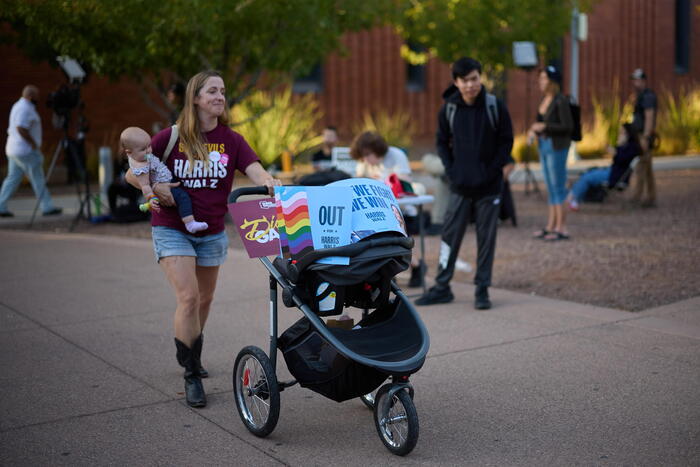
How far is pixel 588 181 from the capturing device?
47.4 ft

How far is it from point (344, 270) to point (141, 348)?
8.98 ft

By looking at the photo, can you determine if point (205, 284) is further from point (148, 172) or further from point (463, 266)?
point (463, 266)

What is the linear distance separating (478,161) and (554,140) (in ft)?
11.6

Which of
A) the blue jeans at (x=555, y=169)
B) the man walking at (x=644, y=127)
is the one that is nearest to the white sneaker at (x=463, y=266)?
the blue jeans at (x=555, y=169)

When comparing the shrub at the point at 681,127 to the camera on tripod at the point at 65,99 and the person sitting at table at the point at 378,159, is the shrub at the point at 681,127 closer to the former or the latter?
the camera on tripod at the point at 65,99

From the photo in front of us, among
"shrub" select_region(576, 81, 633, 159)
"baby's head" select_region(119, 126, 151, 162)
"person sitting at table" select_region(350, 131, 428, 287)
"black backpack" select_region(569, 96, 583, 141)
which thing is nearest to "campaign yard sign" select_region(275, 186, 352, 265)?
"baby's head" select_region(119, 126, 151, 162)

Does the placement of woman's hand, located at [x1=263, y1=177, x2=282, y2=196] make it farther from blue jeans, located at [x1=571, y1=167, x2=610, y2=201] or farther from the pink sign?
blue jeans, located at [x1=571, y1=167, x2=610, y2=201]

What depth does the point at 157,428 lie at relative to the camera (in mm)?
4996

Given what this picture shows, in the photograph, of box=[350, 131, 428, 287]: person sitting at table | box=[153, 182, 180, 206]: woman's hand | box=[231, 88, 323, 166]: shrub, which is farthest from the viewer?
box=[231, 88, 323, 166]: shrub

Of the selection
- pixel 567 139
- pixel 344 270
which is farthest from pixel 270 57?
pixel 344 270

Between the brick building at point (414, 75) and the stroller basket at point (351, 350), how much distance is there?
34.4ft

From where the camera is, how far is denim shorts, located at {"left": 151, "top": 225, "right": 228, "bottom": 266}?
5.32 m

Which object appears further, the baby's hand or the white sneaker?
the white sneaker

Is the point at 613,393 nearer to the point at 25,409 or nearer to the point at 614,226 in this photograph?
the point at 25,409
